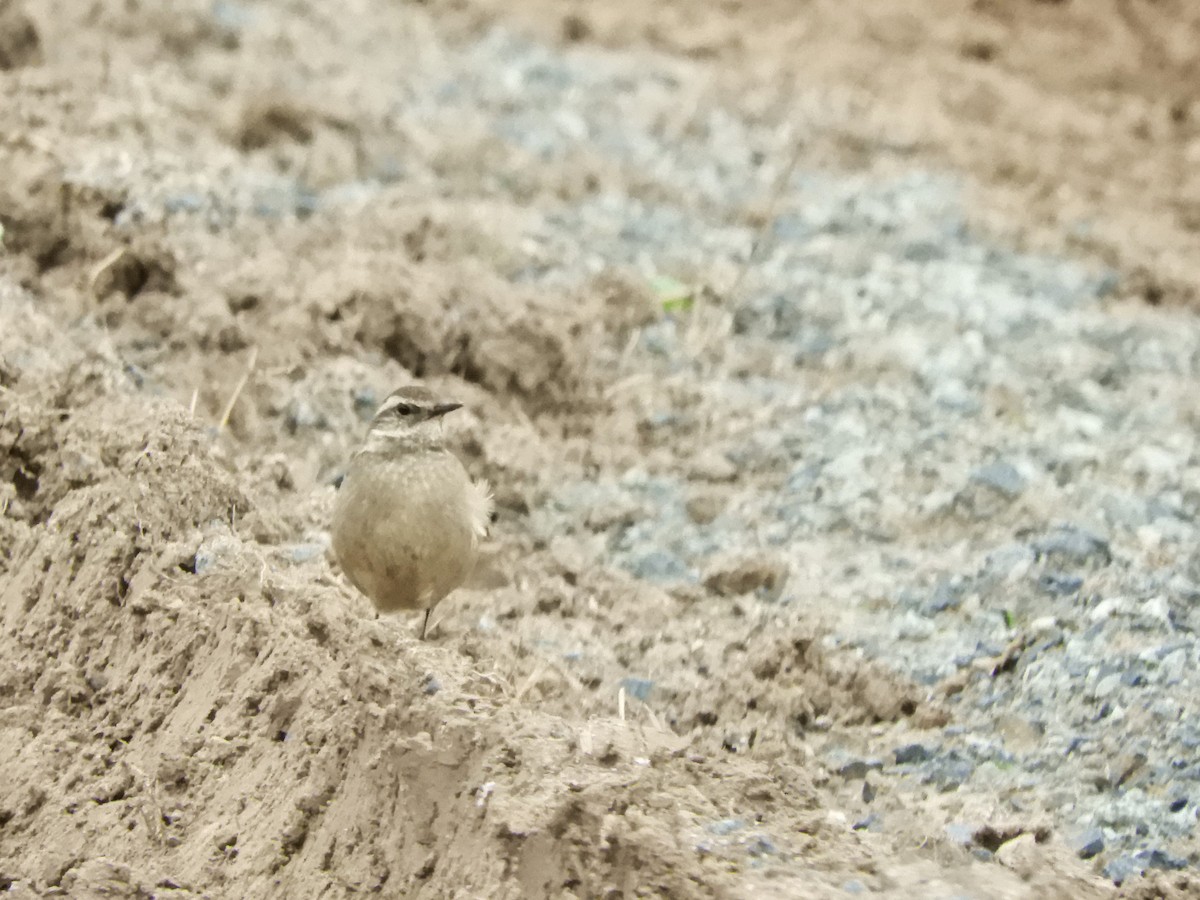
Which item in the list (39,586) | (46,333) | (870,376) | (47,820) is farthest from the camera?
(870,376)

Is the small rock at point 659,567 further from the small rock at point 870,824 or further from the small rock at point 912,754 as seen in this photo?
the small rock at point 870,824

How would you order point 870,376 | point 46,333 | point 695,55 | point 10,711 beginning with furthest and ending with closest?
1. point 695,55
2. point 870,376
3. point 46,333
4. point 10,711

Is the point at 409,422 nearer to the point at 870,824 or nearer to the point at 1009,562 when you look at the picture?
the point at 870,824

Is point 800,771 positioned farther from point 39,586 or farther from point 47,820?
point 39,586

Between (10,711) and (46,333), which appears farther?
(46,333)

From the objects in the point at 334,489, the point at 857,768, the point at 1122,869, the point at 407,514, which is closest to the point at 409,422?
the point at 407,514

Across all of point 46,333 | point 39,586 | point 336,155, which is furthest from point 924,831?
point 336,155

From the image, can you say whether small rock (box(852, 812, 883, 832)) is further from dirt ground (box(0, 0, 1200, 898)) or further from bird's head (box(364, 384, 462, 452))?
bird's head (box(364, 384, 462, 452))
